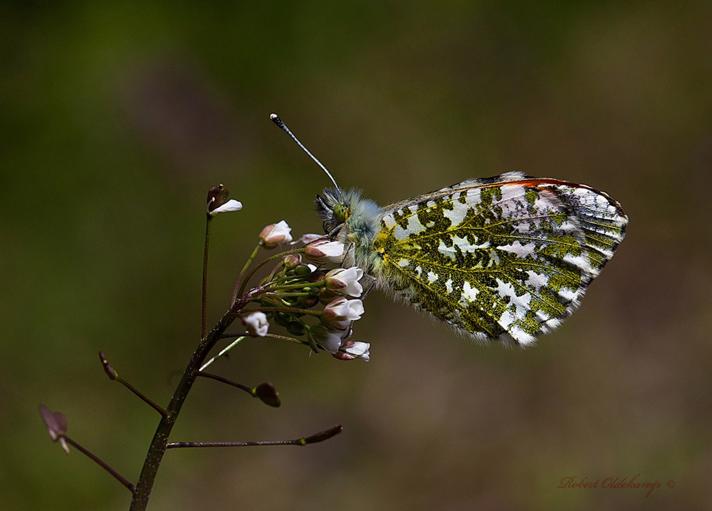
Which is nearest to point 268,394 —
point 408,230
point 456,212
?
point 408,230

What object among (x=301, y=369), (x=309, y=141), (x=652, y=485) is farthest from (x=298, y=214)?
(x=652, y=485)

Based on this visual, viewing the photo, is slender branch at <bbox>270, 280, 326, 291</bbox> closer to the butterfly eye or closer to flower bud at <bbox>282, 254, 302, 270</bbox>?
flower bud at <bbox>282, 254, 302, 270</bbox>

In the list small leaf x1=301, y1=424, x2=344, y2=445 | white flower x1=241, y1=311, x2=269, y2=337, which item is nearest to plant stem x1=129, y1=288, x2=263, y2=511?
white flower x1=241, y1=311, x2=269, y2=337

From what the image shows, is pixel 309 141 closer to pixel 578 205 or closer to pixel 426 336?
pixel 426 336

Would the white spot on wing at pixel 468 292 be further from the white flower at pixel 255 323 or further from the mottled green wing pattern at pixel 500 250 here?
the white flower at pixel 255 323

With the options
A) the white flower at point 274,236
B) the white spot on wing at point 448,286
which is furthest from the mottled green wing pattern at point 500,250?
the white flower at point 274,236

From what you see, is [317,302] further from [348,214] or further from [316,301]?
[348,214]
